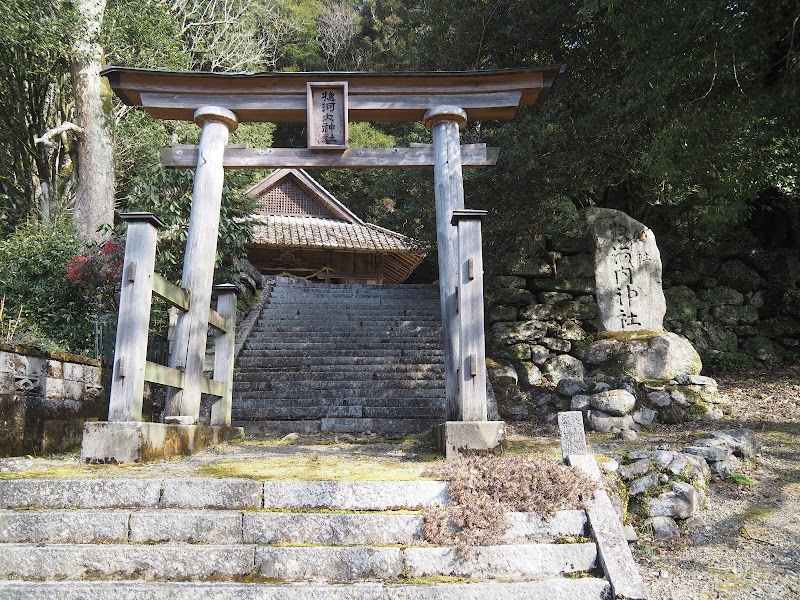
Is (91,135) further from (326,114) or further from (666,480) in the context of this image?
(666,480)

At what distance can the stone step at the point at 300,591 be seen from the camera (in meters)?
2.75

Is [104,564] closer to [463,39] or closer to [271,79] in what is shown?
[271,79]

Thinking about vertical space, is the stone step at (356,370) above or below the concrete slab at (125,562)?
above

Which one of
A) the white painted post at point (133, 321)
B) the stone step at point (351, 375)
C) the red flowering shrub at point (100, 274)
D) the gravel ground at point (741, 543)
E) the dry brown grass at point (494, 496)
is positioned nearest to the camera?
the dry brown grass at point (494, 496)

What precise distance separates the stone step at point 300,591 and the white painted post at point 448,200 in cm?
236

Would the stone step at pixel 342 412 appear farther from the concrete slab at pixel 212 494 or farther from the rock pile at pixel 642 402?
the concrete slab at pixel 212 494

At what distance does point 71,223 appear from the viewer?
11.7m

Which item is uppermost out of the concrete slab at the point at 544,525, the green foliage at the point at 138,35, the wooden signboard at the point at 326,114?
the green foliage at the point at 138,35

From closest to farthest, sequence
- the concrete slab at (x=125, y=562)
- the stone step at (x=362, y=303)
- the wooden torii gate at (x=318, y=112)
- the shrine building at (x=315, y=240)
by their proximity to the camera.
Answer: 1. the concrete slab at (x=125, y=562)
2. the wooden torii gate at (x=318, y=112)
3. the stone step at (x=362, y=303)
4. the shrine building at (x=315, y=240)

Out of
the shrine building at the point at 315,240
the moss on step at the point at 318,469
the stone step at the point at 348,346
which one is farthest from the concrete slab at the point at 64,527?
the shrine building at the point at 315,240

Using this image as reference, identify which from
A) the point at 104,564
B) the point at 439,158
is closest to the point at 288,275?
the point at 439,158

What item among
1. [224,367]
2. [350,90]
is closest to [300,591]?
[224,367]

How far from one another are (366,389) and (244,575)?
583 cm

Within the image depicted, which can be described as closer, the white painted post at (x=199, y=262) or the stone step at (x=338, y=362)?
the white painted post at (x=199, y=262)
